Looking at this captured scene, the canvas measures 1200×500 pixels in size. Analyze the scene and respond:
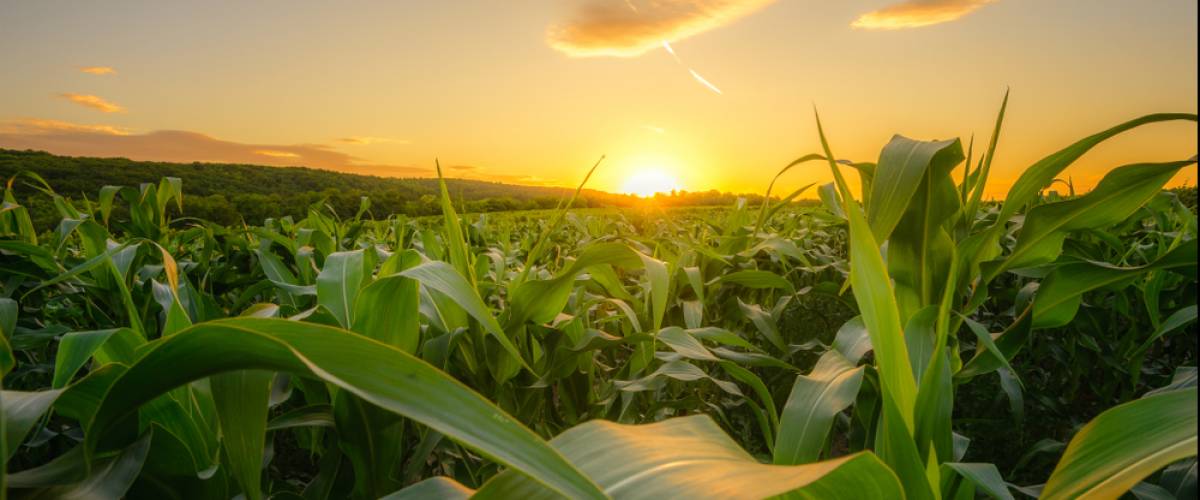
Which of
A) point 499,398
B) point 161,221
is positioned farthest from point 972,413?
point 161,221

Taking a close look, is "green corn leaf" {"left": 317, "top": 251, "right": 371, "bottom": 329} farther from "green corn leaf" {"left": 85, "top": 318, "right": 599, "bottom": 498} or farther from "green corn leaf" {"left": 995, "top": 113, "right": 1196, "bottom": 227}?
"green corn leaf" {"left": 995, "top": 113, "right": 1196, "bottom": 227}

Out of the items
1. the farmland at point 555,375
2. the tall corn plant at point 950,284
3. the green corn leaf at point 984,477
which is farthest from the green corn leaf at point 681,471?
the green corn leaf at point 984,477

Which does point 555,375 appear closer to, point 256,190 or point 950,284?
point 950,284

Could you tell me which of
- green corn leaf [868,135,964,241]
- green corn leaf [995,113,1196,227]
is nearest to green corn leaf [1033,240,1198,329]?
green corn leaf [995,113,1196,227]

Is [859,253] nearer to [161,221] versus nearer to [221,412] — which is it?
[221,412]

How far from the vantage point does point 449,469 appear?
1.67 meters

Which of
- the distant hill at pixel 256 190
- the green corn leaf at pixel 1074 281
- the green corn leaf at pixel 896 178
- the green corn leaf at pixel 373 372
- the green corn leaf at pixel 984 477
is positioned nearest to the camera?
the green corn leaf at pixel 373 372

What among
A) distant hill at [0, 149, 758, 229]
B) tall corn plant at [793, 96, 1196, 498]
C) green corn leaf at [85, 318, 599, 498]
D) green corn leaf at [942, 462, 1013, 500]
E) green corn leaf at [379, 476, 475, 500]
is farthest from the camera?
distant hill at [0, 149, 758, 229]

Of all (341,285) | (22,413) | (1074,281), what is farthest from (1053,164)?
(22,413)

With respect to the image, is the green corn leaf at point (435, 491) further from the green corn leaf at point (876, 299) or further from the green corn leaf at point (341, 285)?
the green corn leaf at point (341, 285)

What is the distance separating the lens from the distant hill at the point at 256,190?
12.1 meters

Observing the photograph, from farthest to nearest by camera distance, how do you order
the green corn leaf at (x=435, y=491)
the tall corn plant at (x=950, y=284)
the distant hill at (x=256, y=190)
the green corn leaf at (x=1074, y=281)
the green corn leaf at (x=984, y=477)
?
the distant hill at (x=256, y=190)
the green corn leaf at (x=1074, y=281)
the green corn leaf at (x=984, y=477)
the tall corn plant at (x=950, y=284)
the green corn leaf at (x=435, y=491)

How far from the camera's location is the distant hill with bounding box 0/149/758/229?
12.1 meters

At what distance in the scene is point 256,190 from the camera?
2670cm
